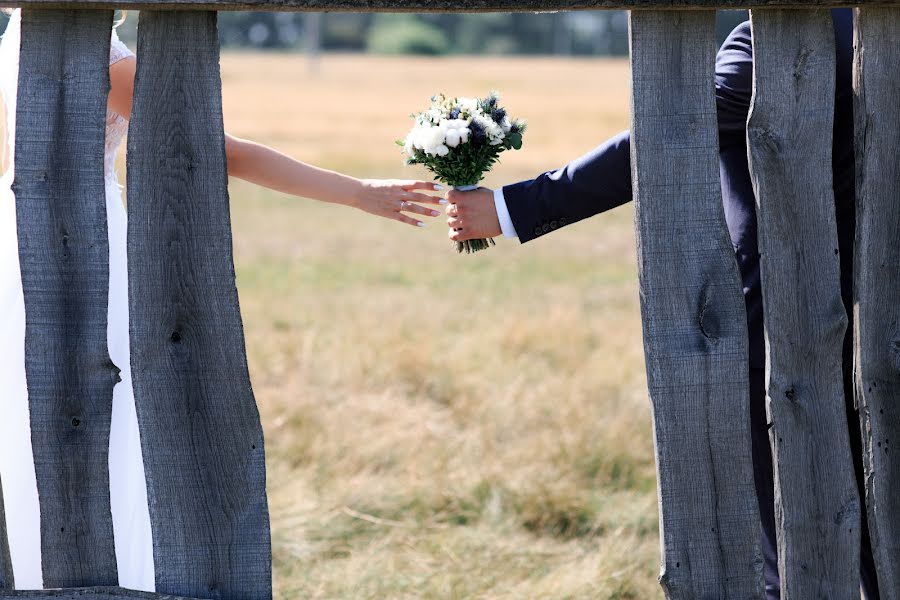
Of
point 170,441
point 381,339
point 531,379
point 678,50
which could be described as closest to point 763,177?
point 678,50

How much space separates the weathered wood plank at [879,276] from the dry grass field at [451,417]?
1.64m

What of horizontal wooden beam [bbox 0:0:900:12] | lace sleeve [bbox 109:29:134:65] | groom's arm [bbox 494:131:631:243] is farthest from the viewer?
lace sleeve [bbox 109:29:134:65]

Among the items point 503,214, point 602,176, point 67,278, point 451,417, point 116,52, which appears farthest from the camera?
point 451,417

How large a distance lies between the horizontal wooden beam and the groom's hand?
0.63 m

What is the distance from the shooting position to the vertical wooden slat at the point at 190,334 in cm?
223

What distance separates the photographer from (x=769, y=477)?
271cm

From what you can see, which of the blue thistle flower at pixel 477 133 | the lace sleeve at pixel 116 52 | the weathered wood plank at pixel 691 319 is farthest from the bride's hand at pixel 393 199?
the weathered wood plank at pixel 691 319

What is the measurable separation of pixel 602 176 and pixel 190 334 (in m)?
1.00

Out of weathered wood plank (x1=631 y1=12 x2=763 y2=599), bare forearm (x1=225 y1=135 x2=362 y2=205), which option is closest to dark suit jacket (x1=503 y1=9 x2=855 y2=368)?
weathered wood plank (x1=631 y1=12 x2=763 y2=599)

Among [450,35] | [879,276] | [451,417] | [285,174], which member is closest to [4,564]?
[285,174]

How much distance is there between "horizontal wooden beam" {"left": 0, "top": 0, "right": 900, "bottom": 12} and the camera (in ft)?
6.92

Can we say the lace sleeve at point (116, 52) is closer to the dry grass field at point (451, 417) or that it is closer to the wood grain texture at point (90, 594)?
the wood grain texture at point (90, 594)

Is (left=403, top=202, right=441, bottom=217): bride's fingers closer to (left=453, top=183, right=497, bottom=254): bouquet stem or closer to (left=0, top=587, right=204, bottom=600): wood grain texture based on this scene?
(left=453, top=183, right=497, bottom=254): bouquet stem

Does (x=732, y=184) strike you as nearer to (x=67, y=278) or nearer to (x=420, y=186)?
(x=420, y=186)
